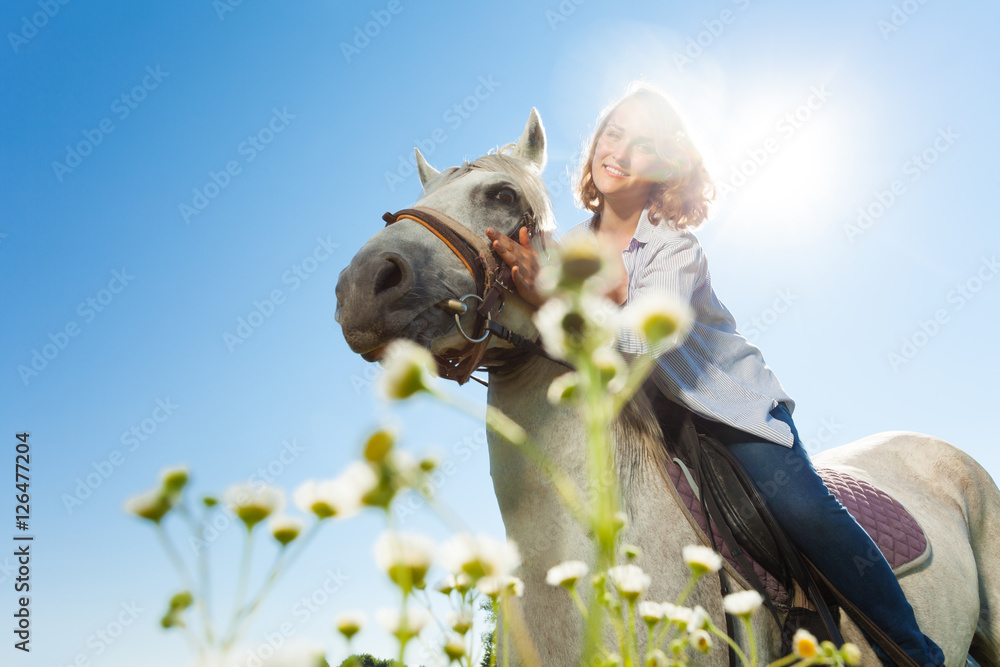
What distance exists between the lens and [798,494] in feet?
7.14

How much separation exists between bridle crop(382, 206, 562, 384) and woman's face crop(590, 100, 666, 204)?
0.77 m

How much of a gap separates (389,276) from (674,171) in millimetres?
1505

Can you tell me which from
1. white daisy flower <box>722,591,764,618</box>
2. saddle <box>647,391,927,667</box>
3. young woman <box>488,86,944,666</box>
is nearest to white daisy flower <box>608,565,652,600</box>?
white daisy flower <box>722,591,764,618</box>

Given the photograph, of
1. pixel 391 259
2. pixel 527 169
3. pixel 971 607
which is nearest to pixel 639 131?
pixel 527 169

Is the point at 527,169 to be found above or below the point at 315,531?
above

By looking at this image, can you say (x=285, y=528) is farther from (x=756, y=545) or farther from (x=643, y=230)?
(x=643, y=230)

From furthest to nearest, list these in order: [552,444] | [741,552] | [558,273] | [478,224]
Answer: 1. [478,224]
2. [552,444]
3. [741,552]
4. [558,273]

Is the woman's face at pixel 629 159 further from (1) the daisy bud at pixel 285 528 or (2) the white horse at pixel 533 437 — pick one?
(1) the daisy bud at pixel 285 528

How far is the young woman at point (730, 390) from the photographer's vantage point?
2.17 meters

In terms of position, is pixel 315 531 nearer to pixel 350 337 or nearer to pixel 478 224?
pixel 350 337

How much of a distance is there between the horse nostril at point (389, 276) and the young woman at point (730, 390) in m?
0.47

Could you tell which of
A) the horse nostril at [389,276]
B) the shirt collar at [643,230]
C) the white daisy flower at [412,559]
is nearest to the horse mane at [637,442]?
the shirt collar at [643,230]

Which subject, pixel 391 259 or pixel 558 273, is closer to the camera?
pixel 558 273

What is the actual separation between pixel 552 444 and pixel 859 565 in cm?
123
